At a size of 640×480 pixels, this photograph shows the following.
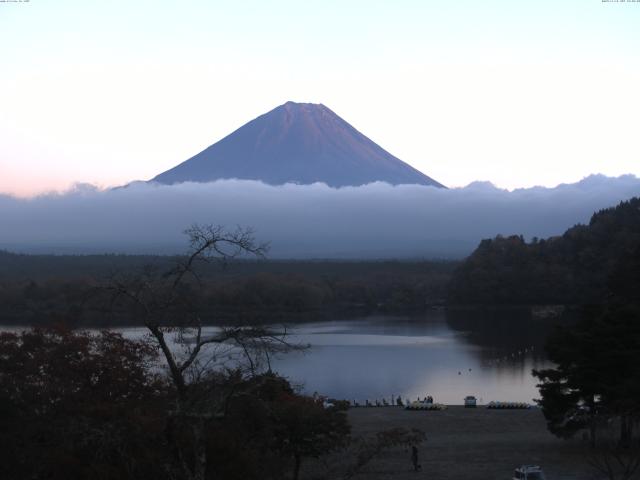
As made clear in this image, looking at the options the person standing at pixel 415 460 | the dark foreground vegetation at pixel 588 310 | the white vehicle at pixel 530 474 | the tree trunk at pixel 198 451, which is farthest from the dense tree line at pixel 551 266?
the tree trunk at pixel 198 451

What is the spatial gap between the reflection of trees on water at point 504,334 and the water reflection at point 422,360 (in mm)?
27

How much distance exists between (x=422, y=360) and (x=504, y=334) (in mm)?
7768

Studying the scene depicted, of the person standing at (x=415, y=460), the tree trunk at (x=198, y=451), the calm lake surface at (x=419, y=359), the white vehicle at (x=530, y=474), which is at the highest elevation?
the tree trunk at (x=198, y=451)

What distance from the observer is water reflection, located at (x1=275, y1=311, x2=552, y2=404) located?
17891 millimetres

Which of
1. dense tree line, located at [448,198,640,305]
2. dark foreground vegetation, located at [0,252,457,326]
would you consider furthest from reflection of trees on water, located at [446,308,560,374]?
dark foreground vegetation, located at [0,252,457,326]

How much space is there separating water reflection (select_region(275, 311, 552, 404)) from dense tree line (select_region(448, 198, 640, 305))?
20.0 feet

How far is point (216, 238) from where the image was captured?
391 centimetres

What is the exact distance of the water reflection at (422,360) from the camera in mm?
17891

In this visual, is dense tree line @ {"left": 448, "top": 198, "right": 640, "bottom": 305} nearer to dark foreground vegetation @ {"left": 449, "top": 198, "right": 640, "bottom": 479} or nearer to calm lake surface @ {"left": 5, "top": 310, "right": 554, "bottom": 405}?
dark foreground vegetation @ {"left": 449, "top": 198, "right": 640, "bottom": 479}

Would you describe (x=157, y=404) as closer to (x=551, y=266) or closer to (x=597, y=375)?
(x=597, y=375)

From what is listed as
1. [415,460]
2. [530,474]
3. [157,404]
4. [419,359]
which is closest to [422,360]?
[419,359]

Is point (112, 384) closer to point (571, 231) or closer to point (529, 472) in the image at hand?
point (529, 472)

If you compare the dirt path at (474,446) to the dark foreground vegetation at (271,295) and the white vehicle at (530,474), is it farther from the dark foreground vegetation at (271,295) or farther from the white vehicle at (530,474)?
the dark foreground vegetation at (271,295)

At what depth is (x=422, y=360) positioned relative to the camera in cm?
2242
